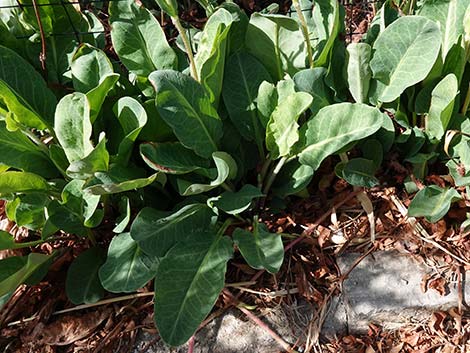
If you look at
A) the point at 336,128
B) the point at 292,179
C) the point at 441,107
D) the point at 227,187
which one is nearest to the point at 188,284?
the point at 227,187

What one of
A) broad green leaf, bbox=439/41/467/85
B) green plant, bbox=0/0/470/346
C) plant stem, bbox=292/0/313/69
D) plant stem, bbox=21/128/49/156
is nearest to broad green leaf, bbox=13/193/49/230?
green plant, bbox=0/0/470/346

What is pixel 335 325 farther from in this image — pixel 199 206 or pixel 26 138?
pixel 26 138

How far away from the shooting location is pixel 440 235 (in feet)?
4.57

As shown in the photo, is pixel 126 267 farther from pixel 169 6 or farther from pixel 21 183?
pixel 169 6

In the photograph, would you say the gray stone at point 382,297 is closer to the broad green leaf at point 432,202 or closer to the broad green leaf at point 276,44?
the broad green leaf at point 432,202

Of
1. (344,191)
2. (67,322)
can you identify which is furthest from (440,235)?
(67,322)

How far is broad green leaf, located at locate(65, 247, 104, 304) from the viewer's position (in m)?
1.33

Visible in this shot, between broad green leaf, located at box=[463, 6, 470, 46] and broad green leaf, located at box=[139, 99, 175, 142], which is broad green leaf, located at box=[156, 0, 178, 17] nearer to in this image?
broad green leaf, located at box=[139, 99, 175, 142]

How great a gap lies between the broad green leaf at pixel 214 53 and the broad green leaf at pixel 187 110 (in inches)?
1.5

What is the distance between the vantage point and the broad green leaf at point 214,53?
1.26 meters

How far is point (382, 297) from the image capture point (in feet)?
4.53

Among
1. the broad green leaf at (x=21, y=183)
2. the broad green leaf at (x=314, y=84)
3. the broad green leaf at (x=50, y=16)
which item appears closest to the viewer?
the broad green leaf at (x=21, y=183)

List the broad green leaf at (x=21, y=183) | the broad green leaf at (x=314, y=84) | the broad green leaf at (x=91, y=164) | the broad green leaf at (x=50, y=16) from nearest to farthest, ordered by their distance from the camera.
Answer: the broad green leaf at (x=91, y=164) < the broad green leaf at (x=21, y=183) < the broad green leaf at (x=314, y=84) < the broad green leaf at (x=50, y=16)

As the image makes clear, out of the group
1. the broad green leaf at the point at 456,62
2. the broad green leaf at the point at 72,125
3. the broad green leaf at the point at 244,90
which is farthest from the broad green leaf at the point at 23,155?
the broad green leaf at the point at 456,62
